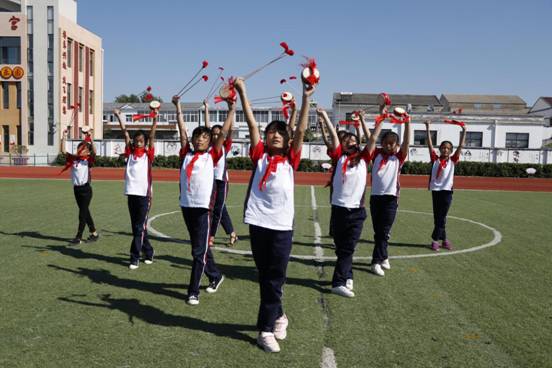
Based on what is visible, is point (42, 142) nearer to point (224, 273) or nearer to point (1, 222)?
point (1, 222)

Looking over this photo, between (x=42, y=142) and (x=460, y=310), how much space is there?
157ft

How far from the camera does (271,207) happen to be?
4.96m

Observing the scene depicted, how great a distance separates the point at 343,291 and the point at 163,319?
2406 millimetres

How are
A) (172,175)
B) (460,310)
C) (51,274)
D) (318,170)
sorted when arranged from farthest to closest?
(318,170) → (172,175) → (51,274) → (460,310)

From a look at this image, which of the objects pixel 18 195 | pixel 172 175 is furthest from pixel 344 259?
pixel 172 175

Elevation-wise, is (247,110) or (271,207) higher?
(247,110)

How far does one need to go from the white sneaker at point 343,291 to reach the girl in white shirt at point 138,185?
128 inches

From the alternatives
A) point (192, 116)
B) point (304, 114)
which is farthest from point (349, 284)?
point (192, 116)

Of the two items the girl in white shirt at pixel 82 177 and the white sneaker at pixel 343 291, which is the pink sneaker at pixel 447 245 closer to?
the white sneaker at pixel 343 291

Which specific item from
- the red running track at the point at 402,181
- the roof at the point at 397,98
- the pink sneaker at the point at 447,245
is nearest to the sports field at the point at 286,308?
the pink sneaker at the point at 447,245

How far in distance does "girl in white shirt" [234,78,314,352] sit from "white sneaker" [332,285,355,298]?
Answer: 1769mm

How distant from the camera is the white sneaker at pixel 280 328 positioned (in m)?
5.13

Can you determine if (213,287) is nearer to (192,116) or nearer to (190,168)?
(190,168)

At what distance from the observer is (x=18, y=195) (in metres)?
18.8
